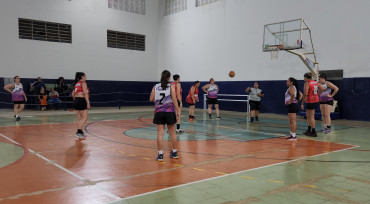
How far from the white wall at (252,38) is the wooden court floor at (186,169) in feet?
20.7

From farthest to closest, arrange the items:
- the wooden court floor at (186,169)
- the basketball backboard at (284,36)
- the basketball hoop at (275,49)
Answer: the basketball hoop at (275,49)
the basketball backboard at (284,36)
the wooden court floor at (186,169)

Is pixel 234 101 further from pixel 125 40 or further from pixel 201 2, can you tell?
pixel 125 40

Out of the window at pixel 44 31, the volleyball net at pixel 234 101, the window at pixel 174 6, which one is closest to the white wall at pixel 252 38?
the window at pixel 174 6

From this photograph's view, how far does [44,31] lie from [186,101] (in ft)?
37.6

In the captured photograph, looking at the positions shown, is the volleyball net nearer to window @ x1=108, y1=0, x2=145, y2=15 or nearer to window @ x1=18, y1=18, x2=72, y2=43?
window @ x1=108, y1=0, x2=145, y2=15

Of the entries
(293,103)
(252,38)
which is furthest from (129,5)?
(293,103)

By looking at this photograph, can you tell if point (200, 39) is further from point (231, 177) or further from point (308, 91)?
point (231, 177)

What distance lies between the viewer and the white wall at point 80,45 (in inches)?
703

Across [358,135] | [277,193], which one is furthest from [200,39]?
[277,193]

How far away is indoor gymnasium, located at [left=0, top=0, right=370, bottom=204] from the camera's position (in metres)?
4.71

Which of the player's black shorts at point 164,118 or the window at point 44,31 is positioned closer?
the player's black shorts at point 164,118

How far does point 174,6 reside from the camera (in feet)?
75.7

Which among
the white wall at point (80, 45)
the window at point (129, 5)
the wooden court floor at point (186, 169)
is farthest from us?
the window at point (129, 5)

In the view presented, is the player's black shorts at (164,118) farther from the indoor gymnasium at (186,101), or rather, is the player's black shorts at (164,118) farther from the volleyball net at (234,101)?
the volleyball net at (234,101)
